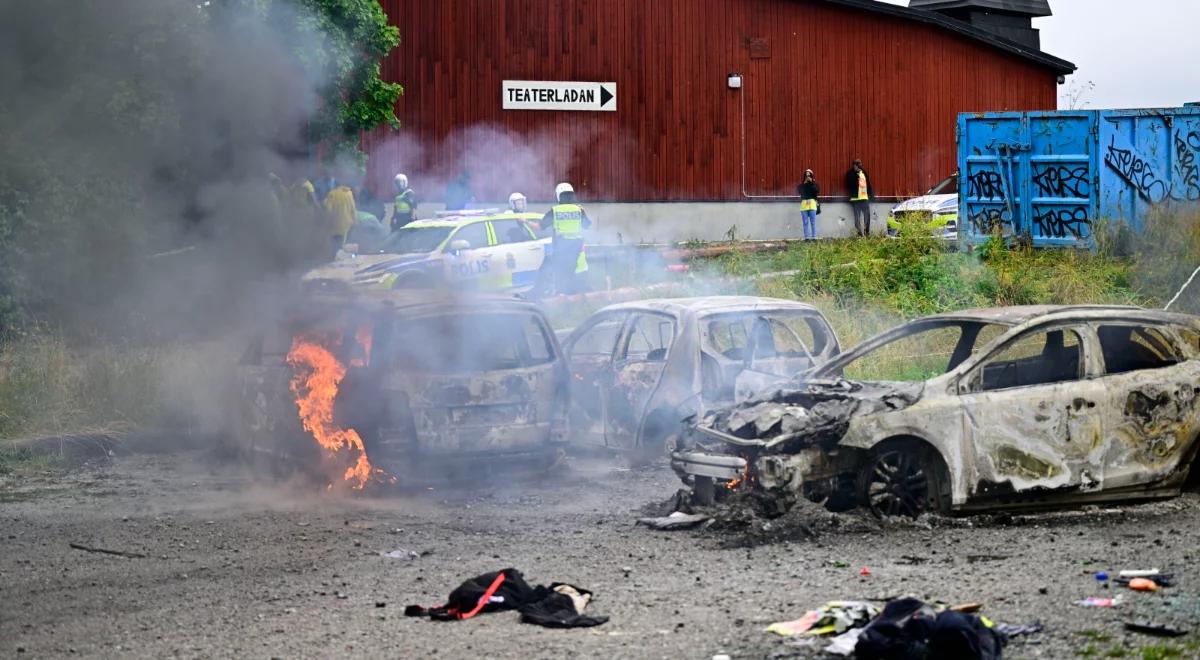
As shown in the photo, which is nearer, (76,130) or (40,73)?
(40,73)

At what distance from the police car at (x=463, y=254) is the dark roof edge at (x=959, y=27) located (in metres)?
17.1

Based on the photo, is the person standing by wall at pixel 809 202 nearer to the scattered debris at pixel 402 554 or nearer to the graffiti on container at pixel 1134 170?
the graffiti on container at pixel 1134 170

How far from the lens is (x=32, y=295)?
1706 cm

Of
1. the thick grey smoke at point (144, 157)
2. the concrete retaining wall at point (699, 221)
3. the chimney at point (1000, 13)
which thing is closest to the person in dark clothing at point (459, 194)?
the concrete retaining wall at point (699, 221)

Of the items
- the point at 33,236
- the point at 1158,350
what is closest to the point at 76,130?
the point at 33,236

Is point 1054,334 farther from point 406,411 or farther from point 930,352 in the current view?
point 930,352

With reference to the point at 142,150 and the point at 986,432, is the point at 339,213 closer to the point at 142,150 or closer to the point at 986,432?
the point at 142,150

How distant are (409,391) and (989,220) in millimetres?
14337

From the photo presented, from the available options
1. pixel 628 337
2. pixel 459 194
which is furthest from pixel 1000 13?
pixel 628 337

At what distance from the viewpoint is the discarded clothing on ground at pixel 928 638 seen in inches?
221

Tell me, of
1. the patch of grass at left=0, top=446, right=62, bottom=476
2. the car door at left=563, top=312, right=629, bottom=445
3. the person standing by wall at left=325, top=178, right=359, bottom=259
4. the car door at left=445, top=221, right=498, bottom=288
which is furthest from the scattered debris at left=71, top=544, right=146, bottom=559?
the car door at left=445, top=221, right=498, bottom=288

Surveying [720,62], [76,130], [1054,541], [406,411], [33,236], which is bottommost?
[1054,541]

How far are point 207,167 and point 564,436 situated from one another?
6587mm

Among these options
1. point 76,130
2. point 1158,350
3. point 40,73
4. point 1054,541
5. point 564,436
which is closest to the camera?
point 1054,541
